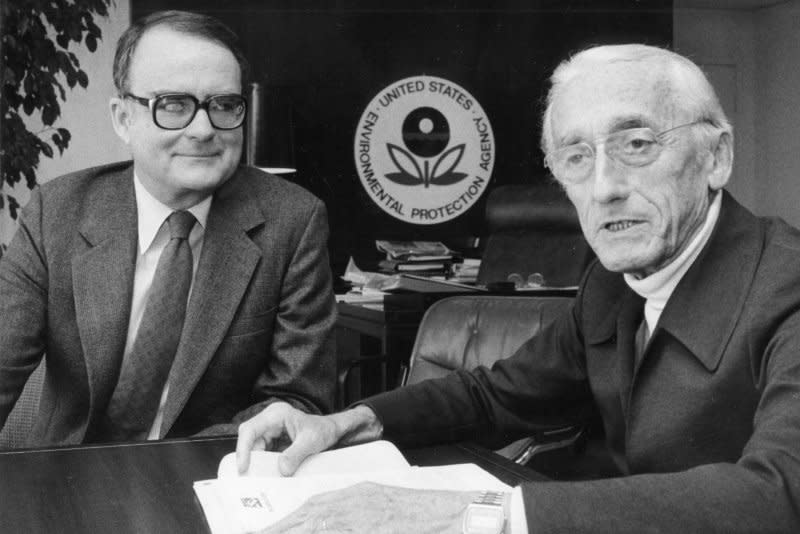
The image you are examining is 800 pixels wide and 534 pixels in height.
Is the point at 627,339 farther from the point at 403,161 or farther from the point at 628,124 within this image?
the point at 403,161

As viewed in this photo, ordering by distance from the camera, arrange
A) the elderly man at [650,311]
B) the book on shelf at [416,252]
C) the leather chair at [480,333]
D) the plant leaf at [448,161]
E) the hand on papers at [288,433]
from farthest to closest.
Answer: the plant leaf at [448,161] < the book on shelf at [416,252] < the leather chair at [480,333] < the hand on papers at [288,433] < the elderly man at [650,311]

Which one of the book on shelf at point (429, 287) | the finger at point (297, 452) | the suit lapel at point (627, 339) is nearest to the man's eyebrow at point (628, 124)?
Result: the suit lapel at point (627, 339)

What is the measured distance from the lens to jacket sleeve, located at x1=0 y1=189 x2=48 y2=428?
77.1 inches

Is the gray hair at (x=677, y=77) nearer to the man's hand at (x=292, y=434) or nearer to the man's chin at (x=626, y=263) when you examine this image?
the man's chin at (x=626, y=263)

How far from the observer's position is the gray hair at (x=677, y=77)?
1.48 metres

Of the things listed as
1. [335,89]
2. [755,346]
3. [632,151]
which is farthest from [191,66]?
[335,89]

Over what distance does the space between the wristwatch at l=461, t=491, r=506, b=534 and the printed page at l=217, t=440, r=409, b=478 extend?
373 mm

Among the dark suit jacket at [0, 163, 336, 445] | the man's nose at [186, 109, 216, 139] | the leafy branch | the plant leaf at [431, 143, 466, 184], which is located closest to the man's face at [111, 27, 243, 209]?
the man's nose at [186, 109, 216, 139]

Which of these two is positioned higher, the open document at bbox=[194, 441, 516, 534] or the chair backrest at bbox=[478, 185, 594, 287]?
the open document at bbox=[194, 441, 516, 534]

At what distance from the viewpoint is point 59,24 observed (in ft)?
14.5

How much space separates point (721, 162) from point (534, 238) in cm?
376

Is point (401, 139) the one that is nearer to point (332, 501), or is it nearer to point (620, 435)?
point (620, 435)

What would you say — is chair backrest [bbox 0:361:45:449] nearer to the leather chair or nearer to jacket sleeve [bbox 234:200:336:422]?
jacket sleeve [bbox 234:200:336:422]

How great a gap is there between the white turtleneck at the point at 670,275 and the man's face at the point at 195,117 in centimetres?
85
